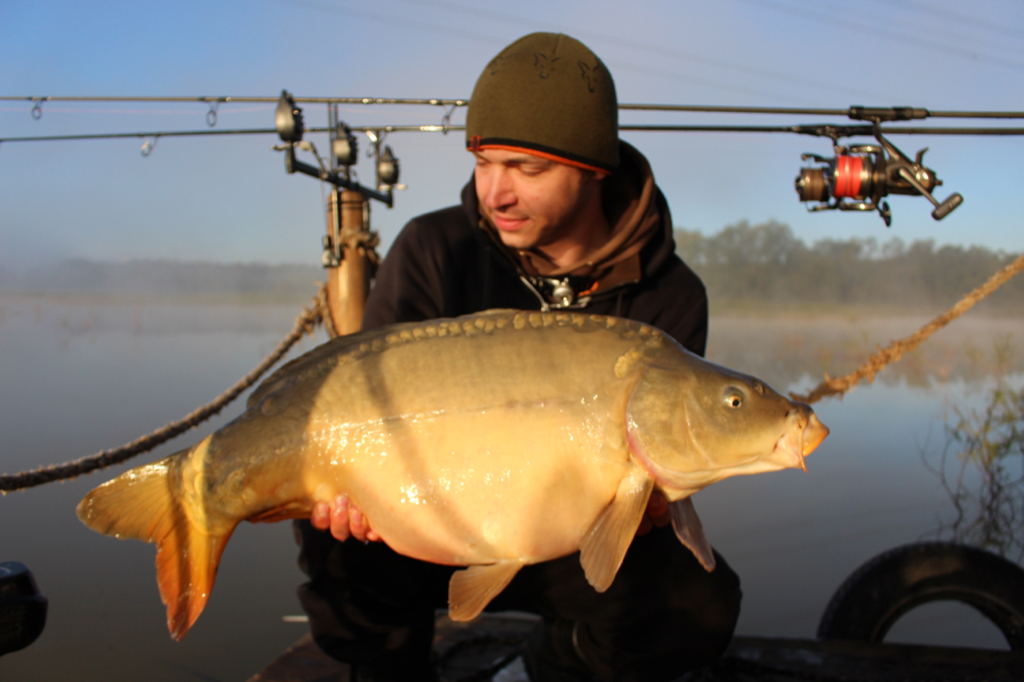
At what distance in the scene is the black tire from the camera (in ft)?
7.82

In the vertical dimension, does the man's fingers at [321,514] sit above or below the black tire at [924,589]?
above

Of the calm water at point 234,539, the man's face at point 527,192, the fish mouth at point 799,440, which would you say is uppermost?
the man's face at point 527,192

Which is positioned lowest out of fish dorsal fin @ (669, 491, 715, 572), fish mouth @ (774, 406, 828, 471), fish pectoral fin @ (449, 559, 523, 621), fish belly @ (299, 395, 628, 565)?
fish pectoral fin @ (449, 559, 523, 621)

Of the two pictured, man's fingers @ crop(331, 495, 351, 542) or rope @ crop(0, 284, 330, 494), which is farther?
rope @ crop(0, 284, 330, 494)

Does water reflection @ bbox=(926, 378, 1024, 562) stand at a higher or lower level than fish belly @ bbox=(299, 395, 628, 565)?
lower

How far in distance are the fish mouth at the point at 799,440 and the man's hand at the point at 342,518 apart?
0.93 metres

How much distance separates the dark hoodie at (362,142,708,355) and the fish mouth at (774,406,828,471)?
0.82m

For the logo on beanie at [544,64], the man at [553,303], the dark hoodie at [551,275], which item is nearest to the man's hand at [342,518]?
the man at [553,303]

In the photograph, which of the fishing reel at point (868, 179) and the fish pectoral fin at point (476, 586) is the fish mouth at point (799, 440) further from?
the fishing reel at point (868, 179)

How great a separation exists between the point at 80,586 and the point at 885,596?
11.8 ft

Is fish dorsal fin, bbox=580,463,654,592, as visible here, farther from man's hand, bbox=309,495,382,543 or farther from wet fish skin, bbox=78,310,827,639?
man's hand, bbox=309,495,382,543

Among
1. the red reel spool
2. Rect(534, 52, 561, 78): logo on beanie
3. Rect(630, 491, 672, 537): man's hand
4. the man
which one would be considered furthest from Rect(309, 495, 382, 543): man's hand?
the red reel spool

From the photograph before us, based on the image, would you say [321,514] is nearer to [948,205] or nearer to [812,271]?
[948,205]

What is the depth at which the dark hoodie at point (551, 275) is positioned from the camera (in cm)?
220
